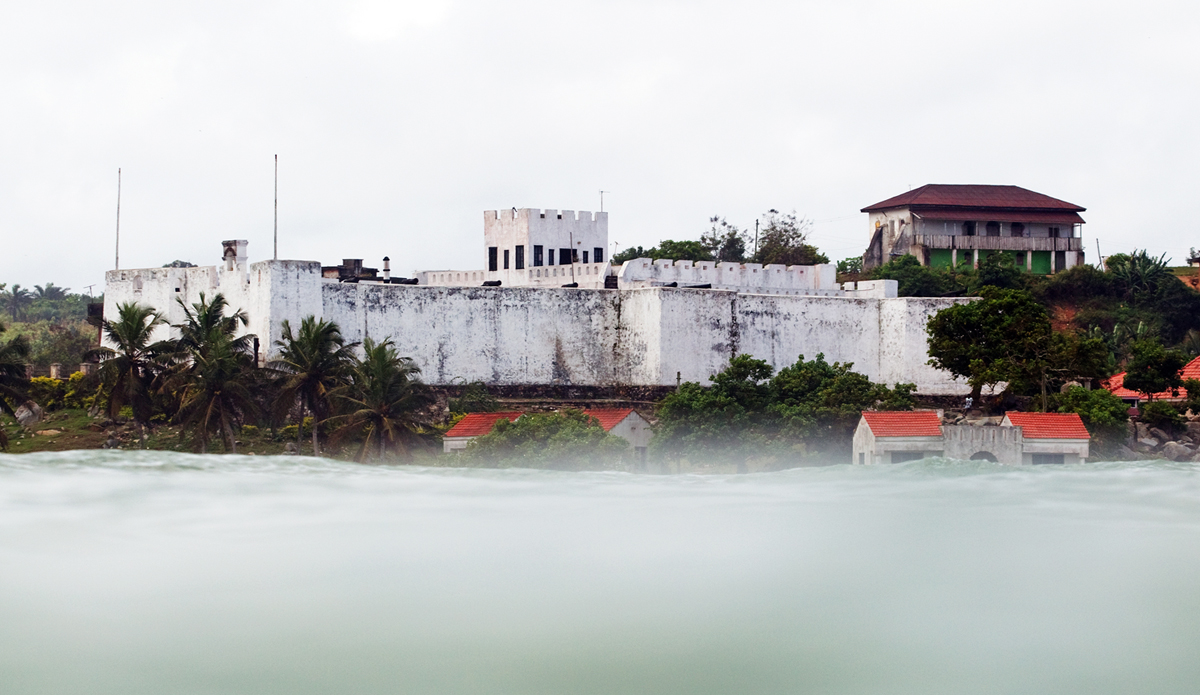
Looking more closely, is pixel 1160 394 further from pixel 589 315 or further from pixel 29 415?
pixel 29 415

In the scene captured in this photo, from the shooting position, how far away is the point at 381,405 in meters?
26.5

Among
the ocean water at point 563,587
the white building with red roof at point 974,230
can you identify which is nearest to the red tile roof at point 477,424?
the ocean water at point 563,587

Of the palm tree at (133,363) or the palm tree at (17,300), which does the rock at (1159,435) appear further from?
the palm tree at (17,300)

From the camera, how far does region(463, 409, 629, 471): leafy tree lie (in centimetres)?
2356

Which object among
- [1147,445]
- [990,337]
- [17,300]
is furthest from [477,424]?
[17,300]

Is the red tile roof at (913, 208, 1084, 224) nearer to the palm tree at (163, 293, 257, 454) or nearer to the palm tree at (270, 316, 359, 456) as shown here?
the palm tree at (270, 316, 359, 456)

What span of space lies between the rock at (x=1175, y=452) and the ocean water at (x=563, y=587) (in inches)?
664

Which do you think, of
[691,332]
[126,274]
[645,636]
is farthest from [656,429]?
[645,636]

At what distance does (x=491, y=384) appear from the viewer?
103ft

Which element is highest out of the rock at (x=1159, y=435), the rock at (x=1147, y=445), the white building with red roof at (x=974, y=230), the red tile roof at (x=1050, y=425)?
the white building with red roof at (x=974, y=230)

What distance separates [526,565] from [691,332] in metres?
23.2

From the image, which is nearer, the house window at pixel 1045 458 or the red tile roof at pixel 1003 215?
the house window at pixel 1045 458

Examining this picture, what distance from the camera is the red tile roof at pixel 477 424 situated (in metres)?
26.5

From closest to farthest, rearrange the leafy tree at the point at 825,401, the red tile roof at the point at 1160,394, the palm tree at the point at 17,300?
the leafy tree at the point at 825,401 < the red tile roof at the point at 1160,394 < the palm tree at the point at 17,300
